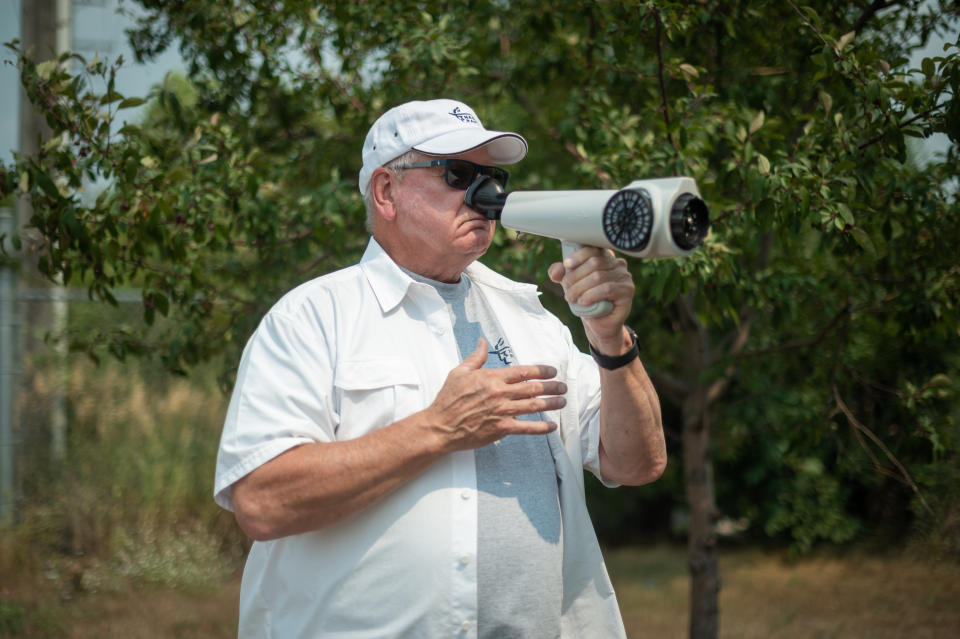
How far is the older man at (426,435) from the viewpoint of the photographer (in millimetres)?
1580

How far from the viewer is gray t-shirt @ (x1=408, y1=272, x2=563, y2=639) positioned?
168 cm

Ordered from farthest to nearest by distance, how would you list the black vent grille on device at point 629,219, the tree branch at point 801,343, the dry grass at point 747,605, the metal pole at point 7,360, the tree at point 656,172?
1. the metal pole at point 7,360
2. the dry grass at point 747,605
3. the tree branch at point 801,343
4. the tree at point 656,172
5. the black vent grille on device at point 629,219

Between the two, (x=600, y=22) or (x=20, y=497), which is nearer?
(x=600, y=22)

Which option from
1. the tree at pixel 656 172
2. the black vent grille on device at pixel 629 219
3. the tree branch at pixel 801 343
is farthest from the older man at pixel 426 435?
the tree branch at pixel 801 343

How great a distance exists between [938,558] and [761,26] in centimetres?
310

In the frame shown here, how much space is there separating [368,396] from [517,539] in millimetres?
449

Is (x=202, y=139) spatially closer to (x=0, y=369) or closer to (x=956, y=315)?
(x=956, y=315)

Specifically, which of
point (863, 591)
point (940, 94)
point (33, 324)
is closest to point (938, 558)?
point (863, 591)

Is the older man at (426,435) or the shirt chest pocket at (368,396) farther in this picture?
the shirt chest pocket at (368,396)

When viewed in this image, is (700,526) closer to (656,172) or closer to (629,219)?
(656,172)

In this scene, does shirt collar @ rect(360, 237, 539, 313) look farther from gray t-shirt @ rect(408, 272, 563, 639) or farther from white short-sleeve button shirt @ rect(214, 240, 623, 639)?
gray t-shirt @ rect(408, 272, 563, 639)

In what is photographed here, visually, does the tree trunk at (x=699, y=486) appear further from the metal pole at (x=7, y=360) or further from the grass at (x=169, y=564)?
the metal pole at (x=7, y=360)

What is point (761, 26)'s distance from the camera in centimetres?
325

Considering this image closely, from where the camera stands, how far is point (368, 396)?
1.71 metres
